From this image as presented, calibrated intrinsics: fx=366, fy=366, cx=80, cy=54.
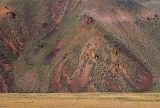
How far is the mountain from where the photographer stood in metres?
114

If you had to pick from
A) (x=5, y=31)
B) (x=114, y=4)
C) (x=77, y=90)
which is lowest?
(x=77, y=90)

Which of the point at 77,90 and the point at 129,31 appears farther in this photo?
the point at 129,31

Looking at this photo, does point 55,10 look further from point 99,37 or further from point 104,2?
point 99,37

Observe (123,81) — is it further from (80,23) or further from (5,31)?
(5,31)

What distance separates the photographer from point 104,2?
14762 centimetres

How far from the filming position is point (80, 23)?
443 feet

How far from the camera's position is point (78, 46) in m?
125

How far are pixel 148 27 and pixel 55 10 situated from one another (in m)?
39.9

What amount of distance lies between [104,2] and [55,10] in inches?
880

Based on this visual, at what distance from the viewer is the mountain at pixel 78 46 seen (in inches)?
4473

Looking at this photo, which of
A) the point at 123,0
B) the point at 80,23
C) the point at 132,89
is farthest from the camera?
the point at 123,0

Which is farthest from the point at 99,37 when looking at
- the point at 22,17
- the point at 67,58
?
the point at 22,17

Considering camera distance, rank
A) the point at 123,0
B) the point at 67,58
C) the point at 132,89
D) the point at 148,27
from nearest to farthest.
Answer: the point at 132,89, the point at 67,58, the point at 148,27, the point at 123,0

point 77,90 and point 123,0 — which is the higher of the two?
point 123,0
